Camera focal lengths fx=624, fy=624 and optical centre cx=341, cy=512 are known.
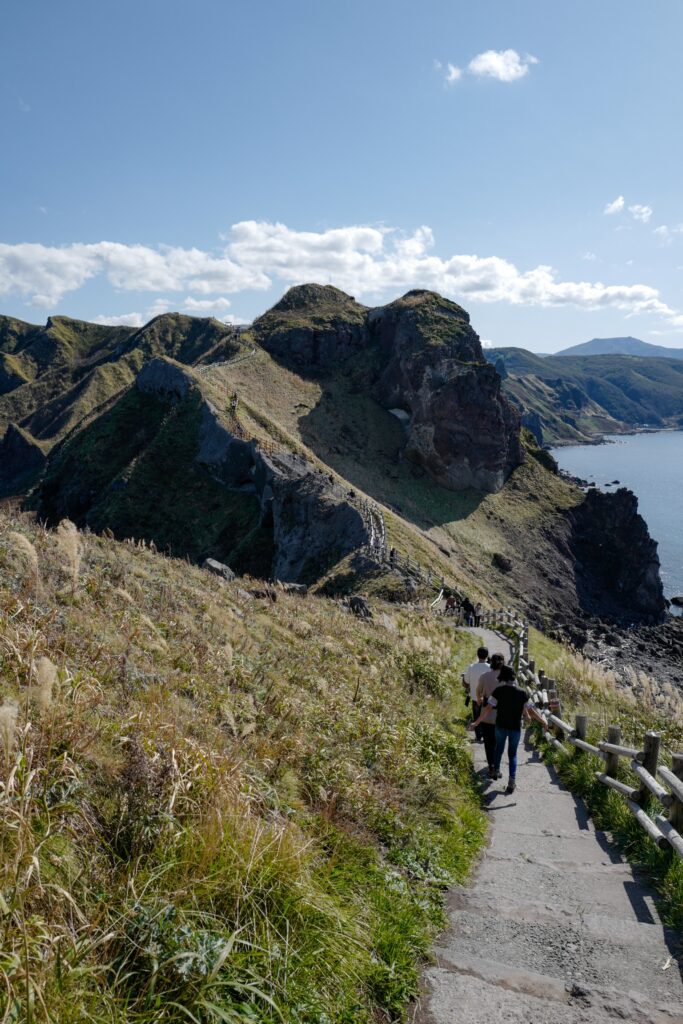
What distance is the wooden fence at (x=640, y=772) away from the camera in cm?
710

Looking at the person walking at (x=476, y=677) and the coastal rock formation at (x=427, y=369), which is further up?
the coastal rock formation at (x=427, y=369)

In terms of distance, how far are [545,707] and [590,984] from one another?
10561 mm

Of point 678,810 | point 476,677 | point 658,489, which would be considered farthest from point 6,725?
point 658,489

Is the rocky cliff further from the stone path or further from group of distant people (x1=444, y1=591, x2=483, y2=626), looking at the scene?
the stone path

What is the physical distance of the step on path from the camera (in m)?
4.44

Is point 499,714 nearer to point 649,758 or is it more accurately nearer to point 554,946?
point 649,758

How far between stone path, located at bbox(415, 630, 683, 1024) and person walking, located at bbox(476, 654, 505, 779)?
8.48 ft

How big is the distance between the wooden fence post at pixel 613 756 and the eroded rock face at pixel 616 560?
193 feet

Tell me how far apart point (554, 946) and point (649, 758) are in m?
3.83

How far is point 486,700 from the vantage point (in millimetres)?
11281

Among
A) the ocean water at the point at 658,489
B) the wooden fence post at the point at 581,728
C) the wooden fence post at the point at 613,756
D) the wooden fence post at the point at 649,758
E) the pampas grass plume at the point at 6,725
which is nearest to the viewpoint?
the pampas grass plume at the point at 6,725

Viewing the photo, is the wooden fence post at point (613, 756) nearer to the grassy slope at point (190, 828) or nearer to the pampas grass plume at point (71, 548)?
the grassy slope at point (190, 828)

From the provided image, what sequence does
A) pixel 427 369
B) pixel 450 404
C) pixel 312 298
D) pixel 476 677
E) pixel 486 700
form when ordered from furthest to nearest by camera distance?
pixel 312 298 < pixel 427 369 < pixel 450 404 < pixel 476 677 < pixel 486 700

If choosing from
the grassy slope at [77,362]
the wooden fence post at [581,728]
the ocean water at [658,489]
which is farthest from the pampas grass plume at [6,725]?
the grassy slope at [77,362]
